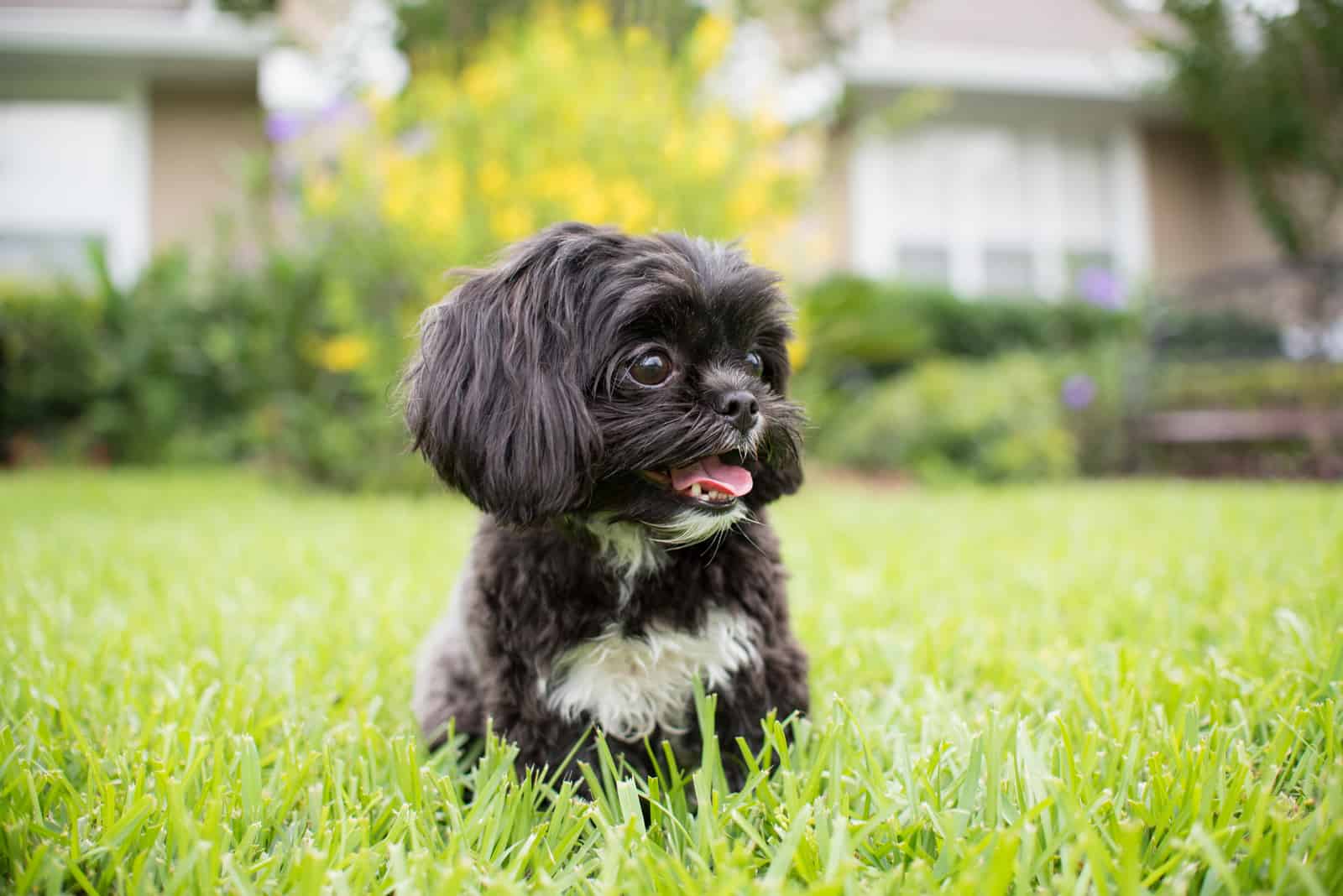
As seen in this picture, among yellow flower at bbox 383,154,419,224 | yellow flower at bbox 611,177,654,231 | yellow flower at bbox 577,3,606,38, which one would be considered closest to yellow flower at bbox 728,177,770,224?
yellow flower at bbox 611,177,654,231

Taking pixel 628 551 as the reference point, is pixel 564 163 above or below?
above

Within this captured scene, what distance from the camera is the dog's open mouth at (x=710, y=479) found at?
1979 mm

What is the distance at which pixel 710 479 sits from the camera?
1998 mm

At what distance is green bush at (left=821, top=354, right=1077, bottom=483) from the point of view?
8.59 meters

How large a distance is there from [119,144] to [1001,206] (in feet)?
47.9

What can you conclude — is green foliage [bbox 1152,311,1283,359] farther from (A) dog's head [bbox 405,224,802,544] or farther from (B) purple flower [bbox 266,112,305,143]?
(A) dog's head [bbox 405,224,802,544]

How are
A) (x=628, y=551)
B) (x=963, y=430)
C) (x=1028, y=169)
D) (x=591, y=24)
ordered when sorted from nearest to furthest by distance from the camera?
(x=628, y=551) < (x=591, y=24) < (x=963, y=430) < (x=1028, y=169)

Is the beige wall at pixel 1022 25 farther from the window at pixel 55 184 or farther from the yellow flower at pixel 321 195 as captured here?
the window at pixel 55 184

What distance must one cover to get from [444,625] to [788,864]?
1.38 meters

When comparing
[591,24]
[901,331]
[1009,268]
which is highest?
[591,24]

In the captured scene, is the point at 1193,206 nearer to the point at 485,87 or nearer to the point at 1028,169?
the point at 1028,169

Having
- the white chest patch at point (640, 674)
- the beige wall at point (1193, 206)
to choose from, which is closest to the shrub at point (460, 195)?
the white chest patch at point (640, 674)

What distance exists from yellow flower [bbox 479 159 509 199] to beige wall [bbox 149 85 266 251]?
8716mm

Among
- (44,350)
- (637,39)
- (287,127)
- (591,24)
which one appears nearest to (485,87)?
(591,24)
